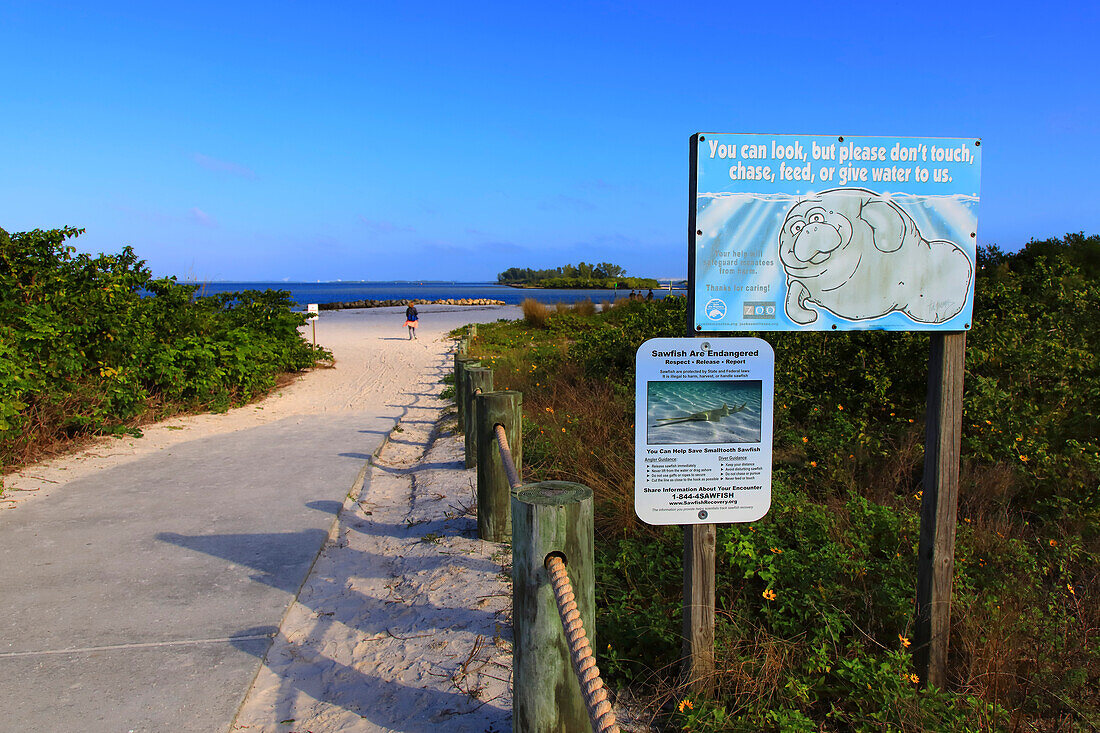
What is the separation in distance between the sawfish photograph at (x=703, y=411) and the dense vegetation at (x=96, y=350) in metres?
5.54

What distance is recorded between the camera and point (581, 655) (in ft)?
6.11

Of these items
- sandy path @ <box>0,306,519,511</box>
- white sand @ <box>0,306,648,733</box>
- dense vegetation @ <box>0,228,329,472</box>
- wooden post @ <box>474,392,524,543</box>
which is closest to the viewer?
white sand @ <box>0,306,648,733</box>

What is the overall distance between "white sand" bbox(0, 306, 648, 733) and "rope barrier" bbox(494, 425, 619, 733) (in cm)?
85

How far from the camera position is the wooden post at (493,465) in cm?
439

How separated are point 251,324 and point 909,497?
10332 millimetres

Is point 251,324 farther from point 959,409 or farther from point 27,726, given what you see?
point 959,409

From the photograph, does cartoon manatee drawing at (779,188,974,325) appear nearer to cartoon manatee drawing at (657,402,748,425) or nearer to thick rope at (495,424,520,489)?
cartoon manatee drawing at (657,402,748,425)

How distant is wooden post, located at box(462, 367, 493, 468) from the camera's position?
5.61 m

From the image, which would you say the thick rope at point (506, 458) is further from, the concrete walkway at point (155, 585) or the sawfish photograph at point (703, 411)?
the concrete walkway at point (155, 585)

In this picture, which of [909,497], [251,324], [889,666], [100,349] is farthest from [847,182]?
[251,324]

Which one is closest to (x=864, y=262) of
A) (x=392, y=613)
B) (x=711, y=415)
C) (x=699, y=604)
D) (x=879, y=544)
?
(x=711, y=415)

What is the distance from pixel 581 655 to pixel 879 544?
7.69 ft

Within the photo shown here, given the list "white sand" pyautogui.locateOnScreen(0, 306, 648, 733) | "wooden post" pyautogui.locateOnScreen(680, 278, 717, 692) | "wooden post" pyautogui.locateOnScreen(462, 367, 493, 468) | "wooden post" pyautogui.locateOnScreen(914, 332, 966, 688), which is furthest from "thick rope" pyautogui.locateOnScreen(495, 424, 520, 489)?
"wooden post" pyautogui.locateOnScreen(914, 332, 966, 688)

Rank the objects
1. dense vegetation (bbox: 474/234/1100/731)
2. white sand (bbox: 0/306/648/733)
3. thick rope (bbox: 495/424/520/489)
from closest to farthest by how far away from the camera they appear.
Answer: dense vegetation (bbox: 474/234/1100/731), white sand (bbox: 0/306/648/733), thick rope (bbox: 495/424/520/489)
